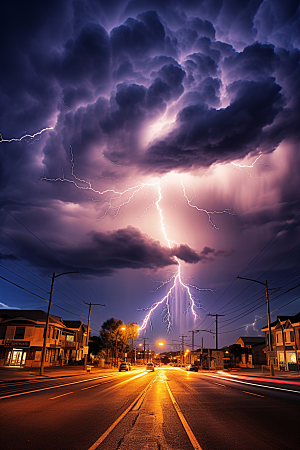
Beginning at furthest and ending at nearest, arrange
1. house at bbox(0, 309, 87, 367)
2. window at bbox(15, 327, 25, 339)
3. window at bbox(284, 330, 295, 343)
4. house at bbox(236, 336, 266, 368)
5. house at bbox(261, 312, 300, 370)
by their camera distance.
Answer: house at bbox(236, 336, 266, 368)
window at bbox(284, 330, 295, 343)
window at bbox(15, 327, 25, 339)
house at bbox(261, 312, 300, 370)
house at bbox(0, 309, 87, 367)

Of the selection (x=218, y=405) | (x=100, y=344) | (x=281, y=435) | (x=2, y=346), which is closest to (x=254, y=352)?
(x=100, y=344)

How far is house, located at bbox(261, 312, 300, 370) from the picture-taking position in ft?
172

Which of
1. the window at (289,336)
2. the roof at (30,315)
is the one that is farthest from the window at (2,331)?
the window at (289,336)

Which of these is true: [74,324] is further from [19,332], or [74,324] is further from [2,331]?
[2,331]

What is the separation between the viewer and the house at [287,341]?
52.5m

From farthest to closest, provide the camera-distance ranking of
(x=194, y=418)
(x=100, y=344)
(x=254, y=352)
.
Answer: (x=100, y=344), (x=254, y=352), (x=194, y=418)

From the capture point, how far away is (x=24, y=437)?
281 inches

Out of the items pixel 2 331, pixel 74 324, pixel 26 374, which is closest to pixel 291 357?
pixel 26 374

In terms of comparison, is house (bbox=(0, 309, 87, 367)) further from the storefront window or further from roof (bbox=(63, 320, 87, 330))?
the storefront window

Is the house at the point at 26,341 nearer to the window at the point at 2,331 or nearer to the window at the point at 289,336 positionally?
the window at the point at 2,331

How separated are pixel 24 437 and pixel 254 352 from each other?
84.2 m

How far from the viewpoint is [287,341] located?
56.2m

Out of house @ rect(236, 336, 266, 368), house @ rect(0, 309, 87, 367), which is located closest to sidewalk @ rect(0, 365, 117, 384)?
house @ rect(0, 309, 87, 367)

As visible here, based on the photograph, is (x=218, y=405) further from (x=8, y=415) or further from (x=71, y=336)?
(x=71, y=336)
